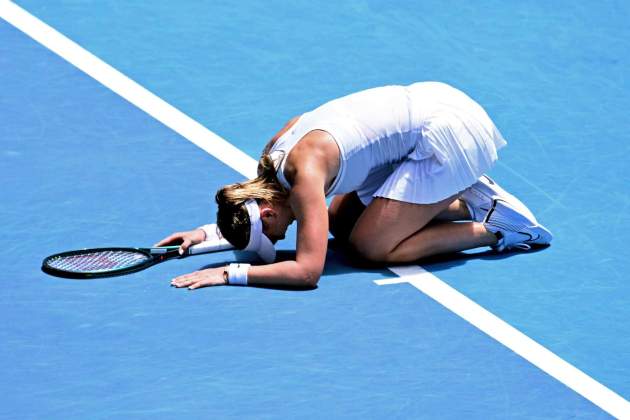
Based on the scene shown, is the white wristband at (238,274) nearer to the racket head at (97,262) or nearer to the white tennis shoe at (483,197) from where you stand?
the racket head at (97,262)

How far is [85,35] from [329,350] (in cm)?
515

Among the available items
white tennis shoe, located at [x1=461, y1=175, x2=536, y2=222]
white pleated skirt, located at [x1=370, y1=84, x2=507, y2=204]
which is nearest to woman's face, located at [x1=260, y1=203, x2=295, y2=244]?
white pleated skirt, located at [x1=370, y1=84, x2=507, y2=204]

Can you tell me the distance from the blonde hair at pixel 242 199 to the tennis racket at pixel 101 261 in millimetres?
515

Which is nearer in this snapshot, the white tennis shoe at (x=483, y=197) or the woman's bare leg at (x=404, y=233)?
the woman's bare leg at (x=404, y=233)

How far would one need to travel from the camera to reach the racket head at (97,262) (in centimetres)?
738

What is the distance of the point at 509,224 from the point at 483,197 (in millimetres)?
248

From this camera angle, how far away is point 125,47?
10.7 m

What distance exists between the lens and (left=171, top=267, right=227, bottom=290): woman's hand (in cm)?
732

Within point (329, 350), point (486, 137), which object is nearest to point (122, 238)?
point (329, 350)

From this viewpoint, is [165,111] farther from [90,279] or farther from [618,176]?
[618,176]

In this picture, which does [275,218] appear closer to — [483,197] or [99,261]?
[99,261]

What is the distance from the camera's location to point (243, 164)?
9000 millimetres

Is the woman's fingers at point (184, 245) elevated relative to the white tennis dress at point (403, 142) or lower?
lower

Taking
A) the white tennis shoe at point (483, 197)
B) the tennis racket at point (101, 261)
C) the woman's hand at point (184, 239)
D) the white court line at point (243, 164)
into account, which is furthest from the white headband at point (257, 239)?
the white tennis shoe at point (483, 197)
